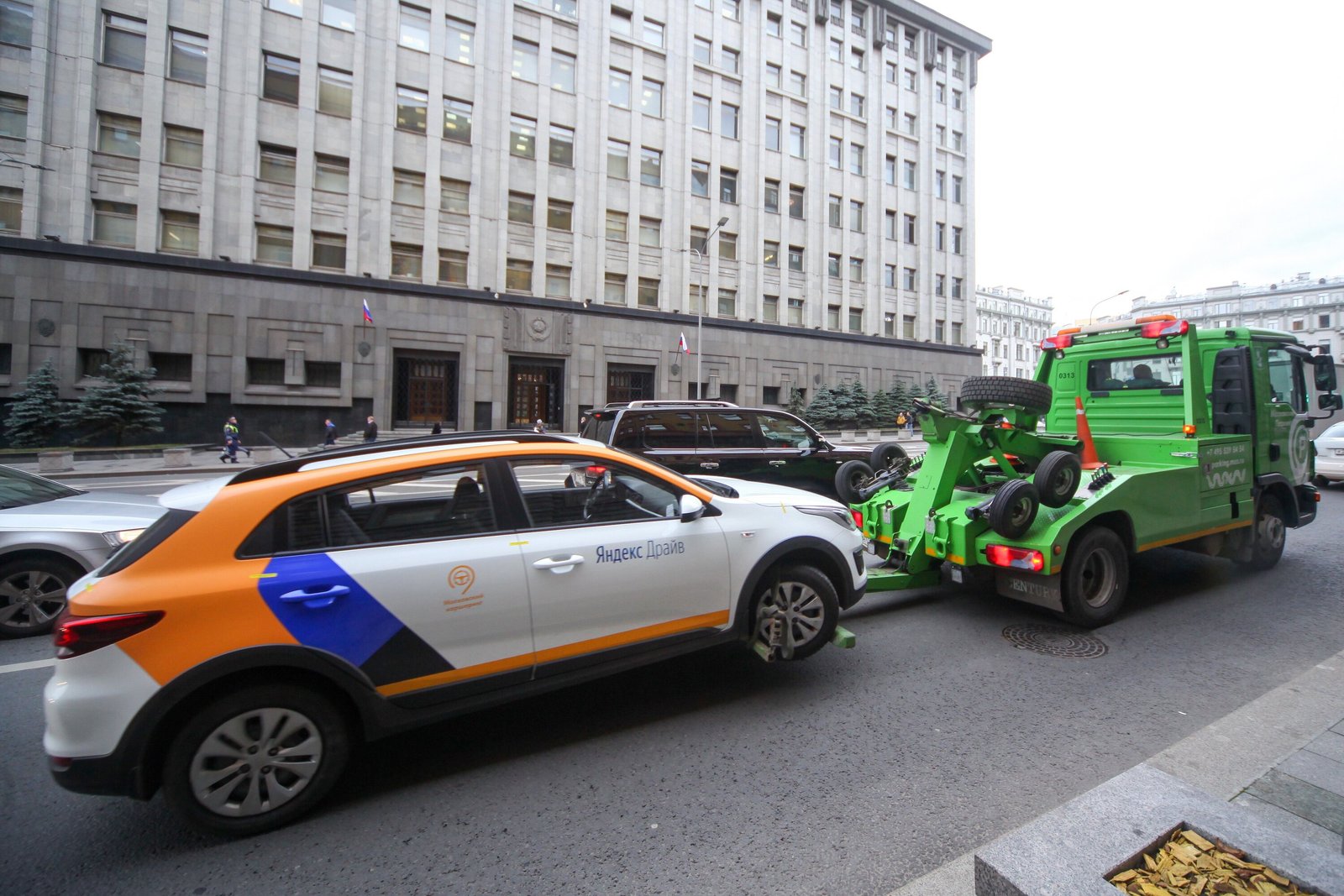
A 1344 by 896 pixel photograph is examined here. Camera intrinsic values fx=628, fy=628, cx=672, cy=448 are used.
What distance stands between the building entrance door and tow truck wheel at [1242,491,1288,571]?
84.3 ft

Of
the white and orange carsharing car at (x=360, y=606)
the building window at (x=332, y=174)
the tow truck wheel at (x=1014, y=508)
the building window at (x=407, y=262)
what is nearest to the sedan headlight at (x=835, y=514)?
the white and orange carsharing car at (x=360, y=606)

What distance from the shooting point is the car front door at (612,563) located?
135 inches

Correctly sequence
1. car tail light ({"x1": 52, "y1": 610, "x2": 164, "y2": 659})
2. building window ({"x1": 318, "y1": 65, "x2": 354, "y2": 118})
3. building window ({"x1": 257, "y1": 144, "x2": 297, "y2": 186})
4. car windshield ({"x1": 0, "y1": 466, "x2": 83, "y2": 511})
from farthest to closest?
building window ({"x1": 318, "y1": 65, "x2": 354, "y2": 118}) → building window ({"x1": 257, "y1": 144, "x2": 297, "y2": 186}) → car windshield ({"x1": 0, "y1": 466, "x2": 83, "y2": 511}) → car tail light ({"x1": 52, "y1": 610, "x2": 164, "y2": 659})

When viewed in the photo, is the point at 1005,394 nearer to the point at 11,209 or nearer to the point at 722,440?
the point at 722,440

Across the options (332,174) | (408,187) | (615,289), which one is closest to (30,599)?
(332,174)

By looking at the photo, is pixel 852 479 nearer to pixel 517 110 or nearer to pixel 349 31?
pixel 517 110

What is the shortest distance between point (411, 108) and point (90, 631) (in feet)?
98.6

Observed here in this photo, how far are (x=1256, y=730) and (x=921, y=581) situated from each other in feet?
7.96

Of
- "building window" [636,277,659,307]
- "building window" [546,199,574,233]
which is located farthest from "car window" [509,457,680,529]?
"building window" [636,277,659,307]

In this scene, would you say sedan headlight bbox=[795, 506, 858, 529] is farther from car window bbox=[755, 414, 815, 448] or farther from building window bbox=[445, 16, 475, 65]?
building window bbox=[445, 16, 475, 65]

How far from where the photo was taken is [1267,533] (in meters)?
7.06

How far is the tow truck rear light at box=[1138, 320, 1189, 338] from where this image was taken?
6.29m

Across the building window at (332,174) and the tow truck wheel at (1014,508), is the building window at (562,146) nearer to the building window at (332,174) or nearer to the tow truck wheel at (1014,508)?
the building window at (332,174)

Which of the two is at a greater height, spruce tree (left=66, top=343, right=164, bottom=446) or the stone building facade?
the stone building facade
